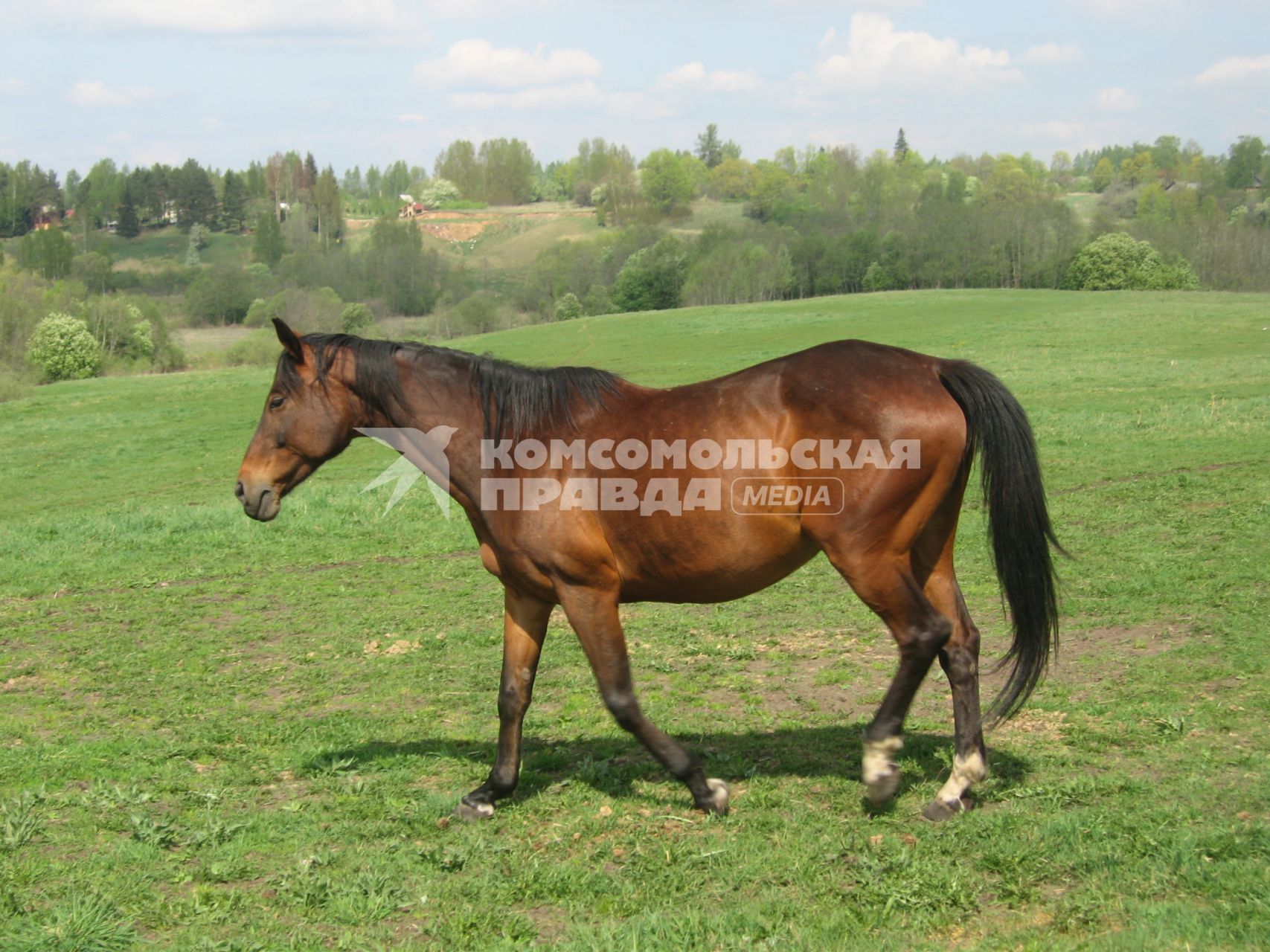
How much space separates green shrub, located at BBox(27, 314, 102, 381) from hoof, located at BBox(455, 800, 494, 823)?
51.4m

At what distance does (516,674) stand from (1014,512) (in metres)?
2.68

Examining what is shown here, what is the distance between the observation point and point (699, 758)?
18.7 feet

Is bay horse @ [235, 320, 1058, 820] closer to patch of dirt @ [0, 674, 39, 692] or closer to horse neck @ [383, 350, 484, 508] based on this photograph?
horse neck @ [383, 350, 484, 508]

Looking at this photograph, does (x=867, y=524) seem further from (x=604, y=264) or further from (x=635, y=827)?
(x=604, y=264)

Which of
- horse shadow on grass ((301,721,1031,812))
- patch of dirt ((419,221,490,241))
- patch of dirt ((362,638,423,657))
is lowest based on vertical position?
patch of dirt ((362,638,423,657))

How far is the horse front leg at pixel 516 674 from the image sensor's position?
5.29 metres

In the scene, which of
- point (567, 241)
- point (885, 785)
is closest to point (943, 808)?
point (885, 785)

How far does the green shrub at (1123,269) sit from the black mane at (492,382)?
2528 inches

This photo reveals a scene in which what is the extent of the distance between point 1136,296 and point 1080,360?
2435 centimetres

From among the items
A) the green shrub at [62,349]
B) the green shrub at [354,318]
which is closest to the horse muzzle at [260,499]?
the green shrub at [354,318]

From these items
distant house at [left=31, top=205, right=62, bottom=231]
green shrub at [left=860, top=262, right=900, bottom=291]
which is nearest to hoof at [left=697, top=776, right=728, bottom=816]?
green shrub at [left=860, top=262, right=900, bottom=291]

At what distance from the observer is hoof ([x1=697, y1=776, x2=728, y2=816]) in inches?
193

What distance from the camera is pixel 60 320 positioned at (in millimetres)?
49250

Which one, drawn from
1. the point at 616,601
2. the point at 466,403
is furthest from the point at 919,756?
the point at 466,403
